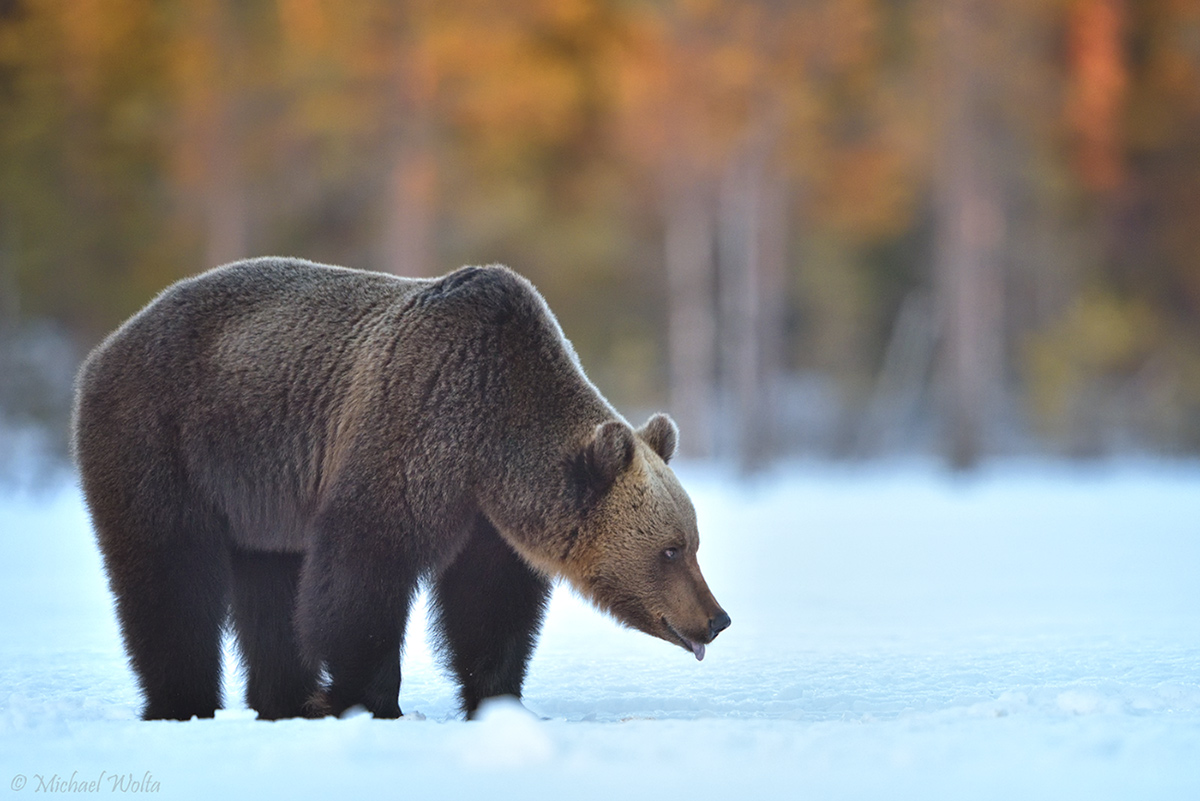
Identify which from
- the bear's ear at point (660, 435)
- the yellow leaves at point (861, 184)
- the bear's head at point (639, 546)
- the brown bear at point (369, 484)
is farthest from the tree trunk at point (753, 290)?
the bear's head at point (639, 546)

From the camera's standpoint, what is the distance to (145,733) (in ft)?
12.3

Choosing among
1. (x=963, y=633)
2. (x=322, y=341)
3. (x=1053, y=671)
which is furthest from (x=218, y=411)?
(x=963, y=633)

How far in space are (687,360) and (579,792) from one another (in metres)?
18.7

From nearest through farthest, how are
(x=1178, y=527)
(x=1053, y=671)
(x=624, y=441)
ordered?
(x=624, y=441) < (x=1053, y=671) < (x=1178, y=527)

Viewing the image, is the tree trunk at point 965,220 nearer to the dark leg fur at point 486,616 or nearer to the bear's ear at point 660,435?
the bear's ear at point 660,435

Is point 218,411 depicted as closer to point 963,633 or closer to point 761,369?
point 963,633

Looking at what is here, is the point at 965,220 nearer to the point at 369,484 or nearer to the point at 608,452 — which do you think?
the point at 608,452

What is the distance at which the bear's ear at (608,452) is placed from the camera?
4.30 m

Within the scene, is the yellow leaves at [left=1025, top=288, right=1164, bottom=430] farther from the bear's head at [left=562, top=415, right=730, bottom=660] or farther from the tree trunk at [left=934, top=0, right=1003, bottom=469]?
the bear's head at [left=562, top=415, right=730, bottom=660]

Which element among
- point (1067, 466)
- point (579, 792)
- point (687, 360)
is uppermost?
point (579, 792)

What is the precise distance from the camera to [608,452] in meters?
4.32

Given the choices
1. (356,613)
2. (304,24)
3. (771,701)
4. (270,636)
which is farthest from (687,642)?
(304,24)

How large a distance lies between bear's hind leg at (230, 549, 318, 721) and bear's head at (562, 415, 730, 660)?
1196mm

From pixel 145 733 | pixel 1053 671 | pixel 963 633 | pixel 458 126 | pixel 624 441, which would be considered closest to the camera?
pixel 145 733
